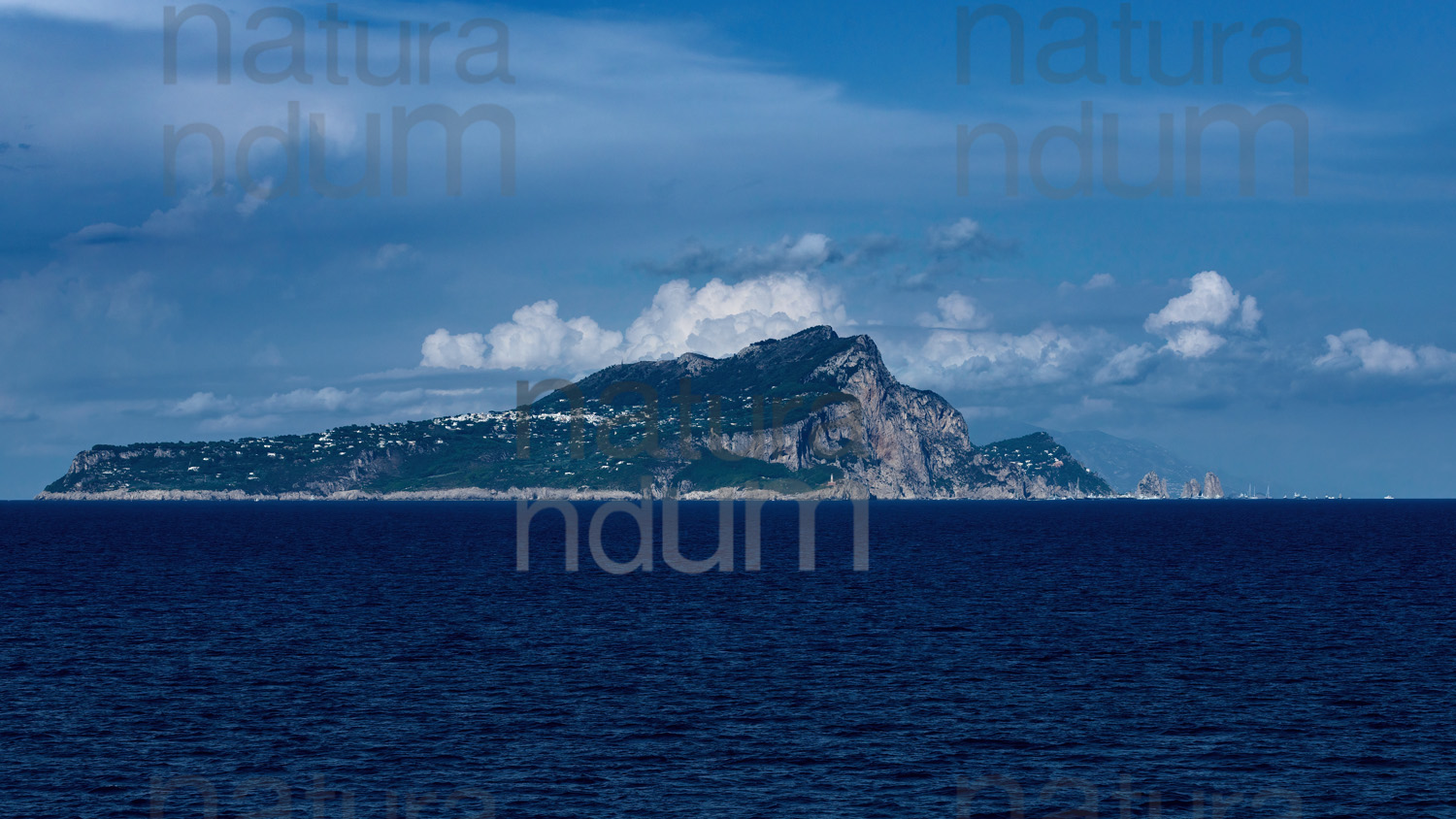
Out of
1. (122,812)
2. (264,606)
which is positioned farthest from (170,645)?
(122,812)

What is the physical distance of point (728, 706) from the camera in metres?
71.2

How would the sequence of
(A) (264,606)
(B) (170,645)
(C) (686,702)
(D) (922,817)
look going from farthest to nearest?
(A) (264,606) < (B) (170,645) < (C) (686,702) < (D) (922,817)

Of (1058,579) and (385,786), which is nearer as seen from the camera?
(385,786)

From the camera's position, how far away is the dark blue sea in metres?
54.0

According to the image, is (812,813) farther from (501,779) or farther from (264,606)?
(264,606)

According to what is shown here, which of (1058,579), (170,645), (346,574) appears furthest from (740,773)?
(346,574)

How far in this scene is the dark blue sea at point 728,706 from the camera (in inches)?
2125

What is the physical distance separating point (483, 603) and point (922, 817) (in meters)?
81.1

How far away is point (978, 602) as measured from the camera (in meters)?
126

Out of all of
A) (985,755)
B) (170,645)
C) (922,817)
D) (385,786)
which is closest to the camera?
(922,817)

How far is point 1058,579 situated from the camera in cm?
15562

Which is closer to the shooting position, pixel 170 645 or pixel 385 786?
pixel 385 786

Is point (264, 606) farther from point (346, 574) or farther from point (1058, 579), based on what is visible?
point (1058, 579)

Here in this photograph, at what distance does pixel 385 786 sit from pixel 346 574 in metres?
114
